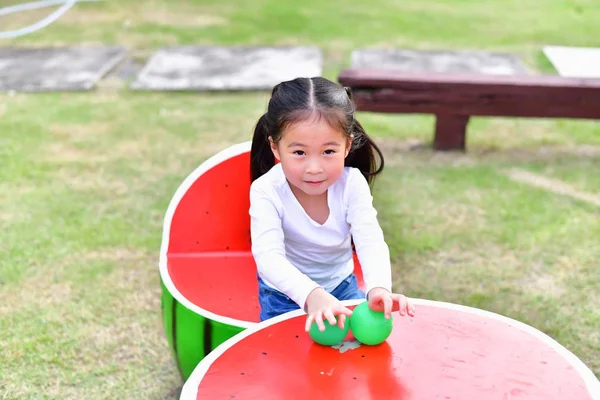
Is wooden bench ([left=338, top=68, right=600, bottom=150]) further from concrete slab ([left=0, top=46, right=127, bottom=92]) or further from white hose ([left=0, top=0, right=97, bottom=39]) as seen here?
white hose ([left=0, top=0, right=97, bottom=39])

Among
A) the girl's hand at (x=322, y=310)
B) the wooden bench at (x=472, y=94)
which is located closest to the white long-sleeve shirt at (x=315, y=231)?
the girl's hand at (x=322, y=310)

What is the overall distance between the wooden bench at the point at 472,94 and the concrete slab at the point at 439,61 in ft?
4.64

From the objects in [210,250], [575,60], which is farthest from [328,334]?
[575,60]

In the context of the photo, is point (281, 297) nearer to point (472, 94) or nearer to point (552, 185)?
point (552, 185)

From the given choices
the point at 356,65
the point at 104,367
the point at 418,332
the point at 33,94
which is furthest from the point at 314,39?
the point at 418,332

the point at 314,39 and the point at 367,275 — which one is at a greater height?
the point at 367,275

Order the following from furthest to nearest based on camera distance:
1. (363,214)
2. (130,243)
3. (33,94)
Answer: (33,94), (130,243), (363,214)

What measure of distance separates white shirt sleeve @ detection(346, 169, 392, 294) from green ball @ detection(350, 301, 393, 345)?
0.16m

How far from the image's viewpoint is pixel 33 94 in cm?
491

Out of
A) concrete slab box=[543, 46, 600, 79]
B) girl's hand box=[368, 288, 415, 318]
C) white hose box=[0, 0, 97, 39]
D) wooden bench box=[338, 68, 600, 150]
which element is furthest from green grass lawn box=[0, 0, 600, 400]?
white hose box=[0, 0, 97, 39]

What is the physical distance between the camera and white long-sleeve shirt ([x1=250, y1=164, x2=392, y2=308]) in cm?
175

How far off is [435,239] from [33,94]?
10.2 feet

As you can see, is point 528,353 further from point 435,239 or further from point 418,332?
point 435,239

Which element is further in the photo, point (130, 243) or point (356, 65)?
point (356, 65)
